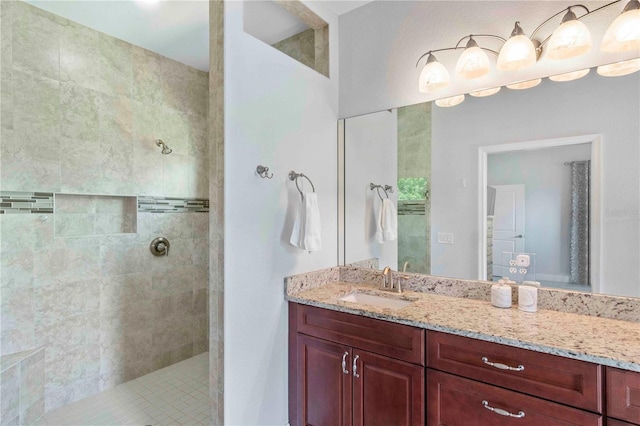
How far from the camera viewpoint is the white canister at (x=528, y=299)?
5.11ft

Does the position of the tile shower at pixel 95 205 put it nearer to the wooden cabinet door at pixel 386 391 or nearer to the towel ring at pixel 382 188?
the towel ring at pixel 382 188

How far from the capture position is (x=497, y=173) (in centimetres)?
180

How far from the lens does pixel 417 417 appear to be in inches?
57.4

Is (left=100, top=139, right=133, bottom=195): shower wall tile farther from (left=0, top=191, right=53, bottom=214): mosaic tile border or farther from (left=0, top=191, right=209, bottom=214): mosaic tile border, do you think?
(left=0, top=191, right=53, bottom=214): mosaic tile border

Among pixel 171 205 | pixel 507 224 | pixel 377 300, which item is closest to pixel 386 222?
pixel 377 300

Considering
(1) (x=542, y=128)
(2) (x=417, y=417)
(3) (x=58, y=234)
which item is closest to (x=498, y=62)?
(1) (x=542, y=128)

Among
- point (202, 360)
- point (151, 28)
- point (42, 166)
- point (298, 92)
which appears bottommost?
point (202, 360)

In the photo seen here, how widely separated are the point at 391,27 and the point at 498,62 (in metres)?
0.78

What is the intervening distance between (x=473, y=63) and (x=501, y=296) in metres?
1.25

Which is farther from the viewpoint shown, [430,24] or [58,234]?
[58,234]

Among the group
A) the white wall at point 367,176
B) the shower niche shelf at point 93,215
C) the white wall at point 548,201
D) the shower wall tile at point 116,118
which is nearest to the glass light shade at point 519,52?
the white wall at point 548,201

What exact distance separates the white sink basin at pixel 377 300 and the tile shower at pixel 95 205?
1817 millimetres

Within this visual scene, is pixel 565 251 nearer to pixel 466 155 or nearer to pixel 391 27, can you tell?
pixel 466 155

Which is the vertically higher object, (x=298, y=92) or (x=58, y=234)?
(x=298, y=92)
